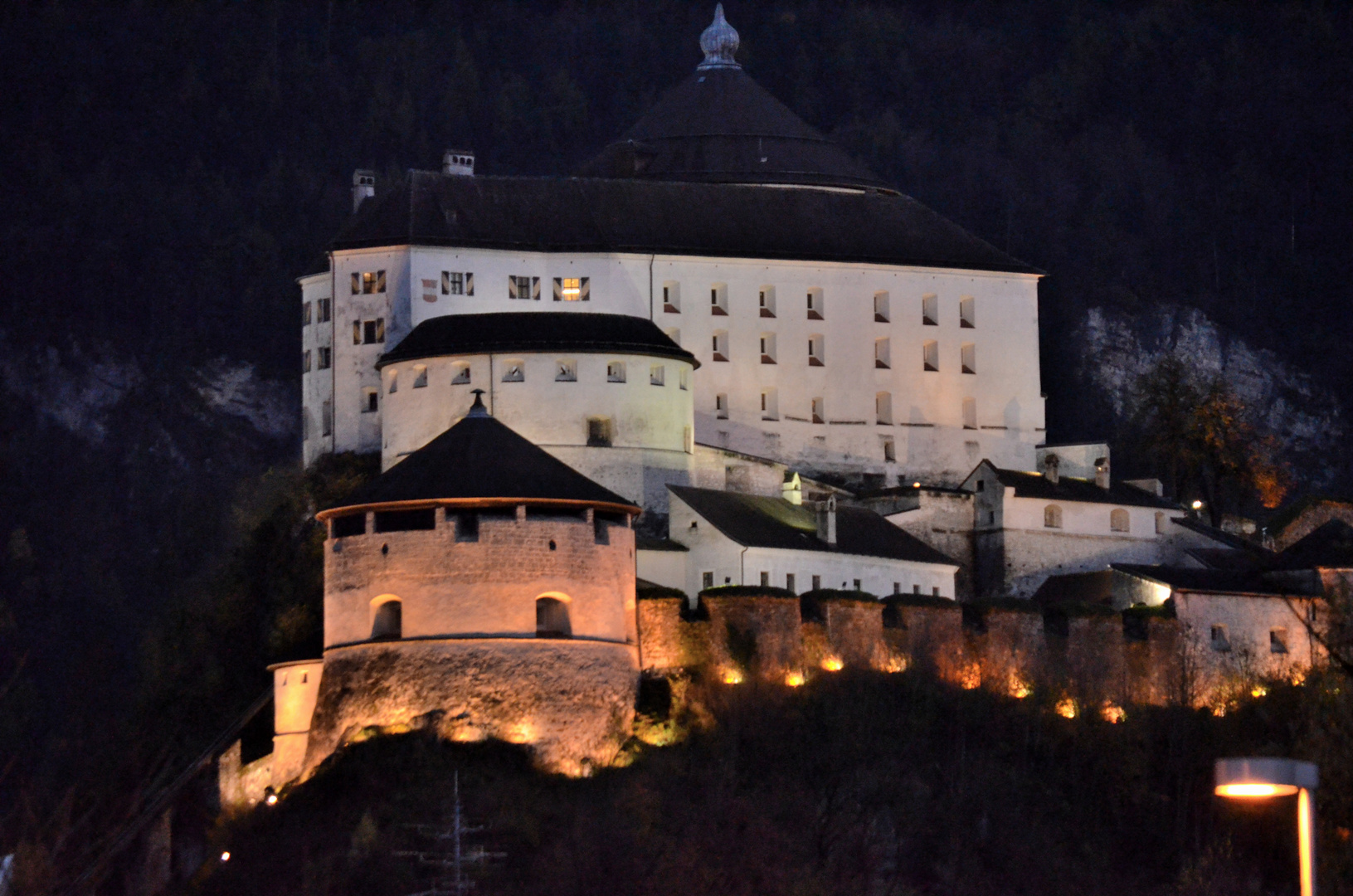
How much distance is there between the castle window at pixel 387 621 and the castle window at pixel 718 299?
20.8 meters

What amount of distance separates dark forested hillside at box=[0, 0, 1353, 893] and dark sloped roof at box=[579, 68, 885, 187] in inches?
669

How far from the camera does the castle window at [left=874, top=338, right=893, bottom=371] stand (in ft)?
254

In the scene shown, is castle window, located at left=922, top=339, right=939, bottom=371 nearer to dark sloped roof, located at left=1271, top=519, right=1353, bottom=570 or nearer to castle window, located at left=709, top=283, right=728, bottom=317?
castle window, located at left=709, top=283, right=728, bottom=317

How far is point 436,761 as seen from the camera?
54.2 meters

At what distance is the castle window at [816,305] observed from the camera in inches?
3046

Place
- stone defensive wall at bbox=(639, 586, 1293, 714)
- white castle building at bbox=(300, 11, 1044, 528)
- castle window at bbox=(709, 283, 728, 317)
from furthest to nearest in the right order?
castle window at bbox=(709, 283, 728, 317) < white castle building at bbox=(300, 11, 1044, 528) < stone defensive wall at bbox=(639, 586, 1293, 714)

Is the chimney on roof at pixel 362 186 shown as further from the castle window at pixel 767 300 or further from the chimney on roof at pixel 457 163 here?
the castle window at pixel 767 300

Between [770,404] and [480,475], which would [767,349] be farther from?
[480,475]

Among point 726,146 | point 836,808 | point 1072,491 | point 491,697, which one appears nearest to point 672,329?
point 1072,491

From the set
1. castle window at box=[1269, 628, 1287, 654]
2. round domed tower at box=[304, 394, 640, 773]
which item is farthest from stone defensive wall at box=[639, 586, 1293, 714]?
round domed tower at box=[304, 394, 640, 773]

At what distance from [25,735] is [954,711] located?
29.1 m

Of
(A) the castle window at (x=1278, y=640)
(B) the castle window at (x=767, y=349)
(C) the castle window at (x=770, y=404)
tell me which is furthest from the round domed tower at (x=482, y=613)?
(B) the castle window at (x=767, y=349)

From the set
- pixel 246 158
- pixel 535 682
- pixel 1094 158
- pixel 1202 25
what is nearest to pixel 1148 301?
pixel 1094 158

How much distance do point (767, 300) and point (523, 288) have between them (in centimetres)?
715
